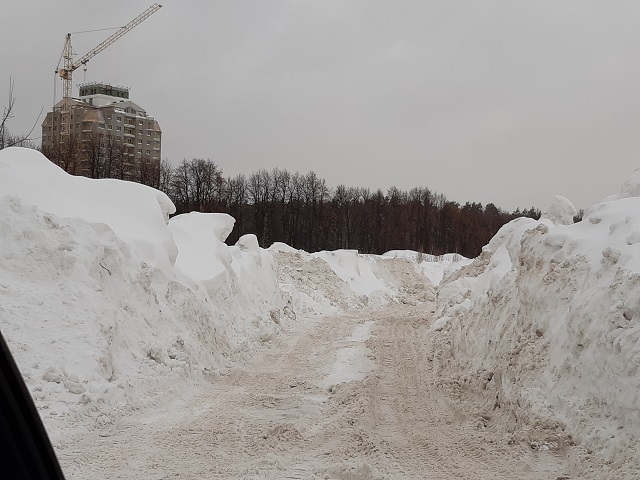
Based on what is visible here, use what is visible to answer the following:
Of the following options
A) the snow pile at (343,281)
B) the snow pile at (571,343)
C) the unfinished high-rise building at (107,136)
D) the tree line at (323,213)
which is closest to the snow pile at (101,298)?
the snow pile at (571,343)

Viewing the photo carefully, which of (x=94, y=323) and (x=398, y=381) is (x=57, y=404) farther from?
(x=398, y=381)

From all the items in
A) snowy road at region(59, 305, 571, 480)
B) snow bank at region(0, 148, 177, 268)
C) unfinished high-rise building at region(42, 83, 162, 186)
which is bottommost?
snowy road at region(59, 305, 571, 480)

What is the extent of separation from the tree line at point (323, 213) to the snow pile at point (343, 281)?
27441 millimetres

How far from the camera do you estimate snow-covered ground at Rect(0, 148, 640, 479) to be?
633 centimetres

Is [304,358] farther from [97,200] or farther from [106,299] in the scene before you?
[97,200]

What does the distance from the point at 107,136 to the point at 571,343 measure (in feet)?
230

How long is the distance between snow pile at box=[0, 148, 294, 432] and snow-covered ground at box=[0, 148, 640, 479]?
3cm

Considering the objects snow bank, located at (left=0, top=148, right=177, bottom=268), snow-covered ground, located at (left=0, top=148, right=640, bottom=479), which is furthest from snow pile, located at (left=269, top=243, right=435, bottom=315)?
snow-covered ground, located at (left=0, top=148, right=640, bottom=479)

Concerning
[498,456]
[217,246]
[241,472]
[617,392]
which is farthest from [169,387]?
[217,246]

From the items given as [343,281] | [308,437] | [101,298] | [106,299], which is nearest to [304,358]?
[106,299]

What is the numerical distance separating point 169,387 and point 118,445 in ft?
8.68

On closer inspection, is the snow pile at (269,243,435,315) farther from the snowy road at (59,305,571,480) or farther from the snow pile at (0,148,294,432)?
the snowy road at (59,305,571,480)

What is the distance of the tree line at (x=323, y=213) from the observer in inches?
2665

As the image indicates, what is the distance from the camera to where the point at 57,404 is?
7.23 metres
